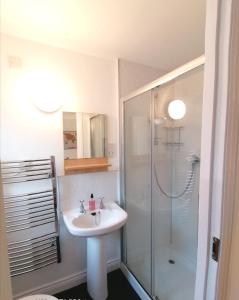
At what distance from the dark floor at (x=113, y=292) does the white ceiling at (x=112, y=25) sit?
234cm

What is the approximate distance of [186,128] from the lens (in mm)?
1849

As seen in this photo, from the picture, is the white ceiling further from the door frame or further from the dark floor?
the dark floor

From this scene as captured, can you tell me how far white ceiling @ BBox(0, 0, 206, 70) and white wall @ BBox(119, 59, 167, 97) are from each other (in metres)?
0.17

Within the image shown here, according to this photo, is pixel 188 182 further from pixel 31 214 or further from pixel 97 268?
pixel 31 214

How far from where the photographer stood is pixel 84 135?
180cm

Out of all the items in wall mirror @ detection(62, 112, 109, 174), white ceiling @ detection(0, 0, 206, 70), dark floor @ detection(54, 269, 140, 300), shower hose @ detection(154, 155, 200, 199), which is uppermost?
white ceiling @ detection(0, 0, 206, 70)

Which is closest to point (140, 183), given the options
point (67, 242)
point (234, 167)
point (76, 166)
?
point (76, 166)

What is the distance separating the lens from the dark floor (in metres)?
1.71

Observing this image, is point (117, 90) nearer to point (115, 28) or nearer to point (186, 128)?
point (115, 28)

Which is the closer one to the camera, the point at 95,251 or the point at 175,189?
the point at 95,251

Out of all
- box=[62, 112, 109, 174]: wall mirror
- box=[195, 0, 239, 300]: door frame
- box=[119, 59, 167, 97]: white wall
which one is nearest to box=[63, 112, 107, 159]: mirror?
box=[62, 112, 109, 174]: wall mirror

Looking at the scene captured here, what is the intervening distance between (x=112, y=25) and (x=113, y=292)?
2.37 metres

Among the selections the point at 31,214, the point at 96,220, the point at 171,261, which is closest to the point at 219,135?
the point at 96,220

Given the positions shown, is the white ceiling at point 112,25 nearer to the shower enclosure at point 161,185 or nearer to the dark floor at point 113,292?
the shower enclosure at point 161,185
